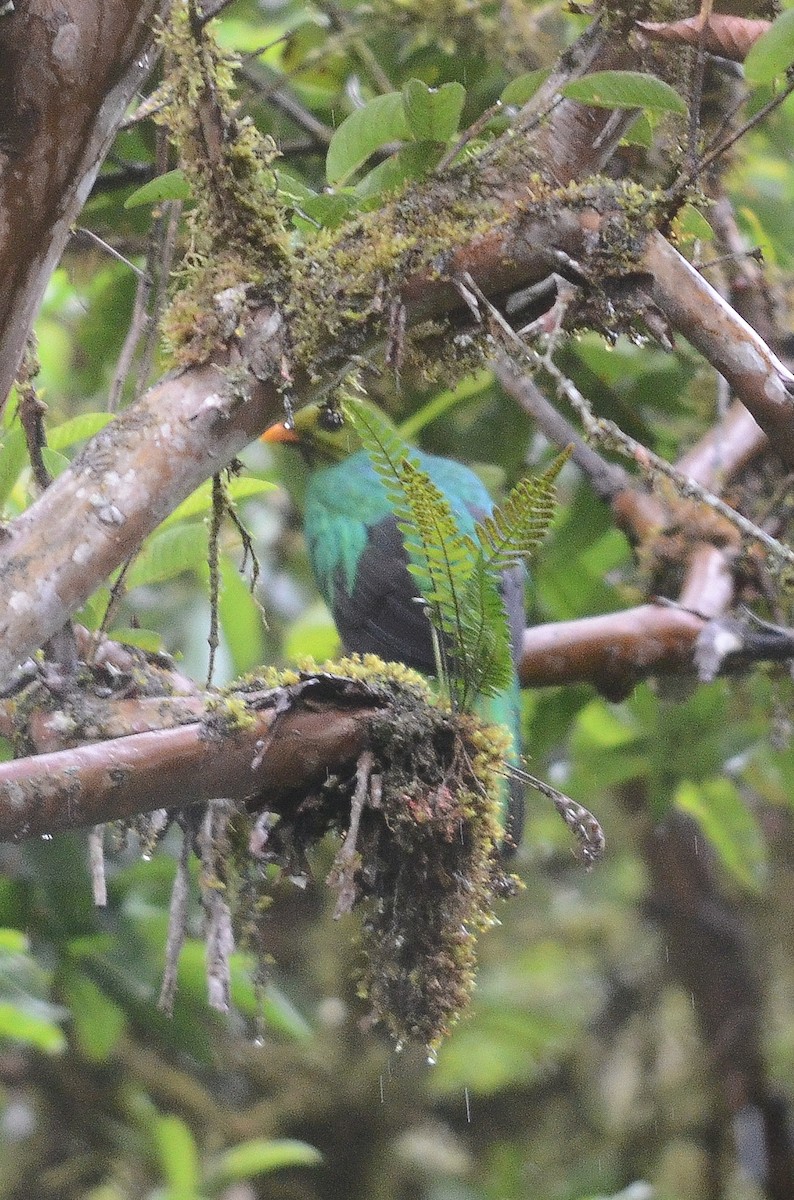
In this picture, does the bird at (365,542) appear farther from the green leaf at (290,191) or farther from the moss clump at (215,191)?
the moss clump at (215,191)

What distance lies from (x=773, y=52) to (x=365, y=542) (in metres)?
2.14

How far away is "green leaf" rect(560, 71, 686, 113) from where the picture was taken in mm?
1375

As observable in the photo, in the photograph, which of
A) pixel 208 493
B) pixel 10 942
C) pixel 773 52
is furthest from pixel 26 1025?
pixel 773 52

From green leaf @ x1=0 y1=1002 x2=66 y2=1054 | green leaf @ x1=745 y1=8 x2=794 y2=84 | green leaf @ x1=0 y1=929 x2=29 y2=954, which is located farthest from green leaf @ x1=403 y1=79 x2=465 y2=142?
green leaf @ x1=0 y1=1002 x2=66 y2=1054

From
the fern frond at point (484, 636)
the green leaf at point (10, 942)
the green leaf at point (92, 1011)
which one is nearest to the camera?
the fern frond at point (484, 636)

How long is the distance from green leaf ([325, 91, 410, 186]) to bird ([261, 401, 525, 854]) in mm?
1392

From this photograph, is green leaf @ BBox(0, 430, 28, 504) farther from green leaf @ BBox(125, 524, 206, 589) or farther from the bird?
the bird

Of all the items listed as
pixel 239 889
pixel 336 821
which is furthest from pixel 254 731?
pixel 239 889

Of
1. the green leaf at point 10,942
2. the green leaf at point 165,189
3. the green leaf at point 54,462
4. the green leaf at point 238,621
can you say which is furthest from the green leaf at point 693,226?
the green leaf at point 10,942

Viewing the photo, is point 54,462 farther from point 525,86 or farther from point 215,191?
point 525,86

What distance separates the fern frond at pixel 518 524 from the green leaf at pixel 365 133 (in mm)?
529

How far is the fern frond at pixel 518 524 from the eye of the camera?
4.56 feet

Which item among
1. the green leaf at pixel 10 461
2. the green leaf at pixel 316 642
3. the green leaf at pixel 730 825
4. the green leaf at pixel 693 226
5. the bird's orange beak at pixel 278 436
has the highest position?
the green leaf at pixel 693 226

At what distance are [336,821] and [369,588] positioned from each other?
1899 mm
